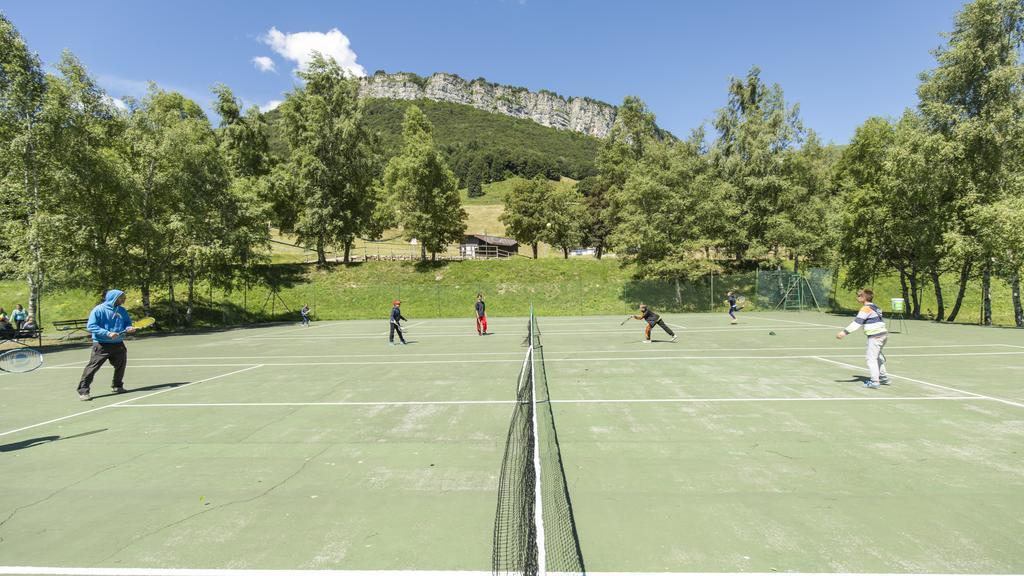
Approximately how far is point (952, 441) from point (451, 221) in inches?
1592

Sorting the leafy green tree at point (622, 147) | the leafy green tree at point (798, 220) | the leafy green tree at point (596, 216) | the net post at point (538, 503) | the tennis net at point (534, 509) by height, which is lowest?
the tennis net at point (534, 509)

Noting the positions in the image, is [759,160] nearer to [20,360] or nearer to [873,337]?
[873,337]

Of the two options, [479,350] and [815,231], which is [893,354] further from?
[815,231]

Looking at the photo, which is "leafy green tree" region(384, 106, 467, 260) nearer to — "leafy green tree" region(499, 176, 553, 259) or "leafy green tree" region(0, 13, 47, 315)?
"leafy green tree" region(499, 176, 553, 259)

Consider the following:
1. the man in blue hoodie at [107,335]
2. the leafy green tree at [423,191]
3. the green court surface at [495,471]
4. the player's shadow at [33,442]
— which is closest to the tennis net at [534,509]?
the green court surface at [495,471]

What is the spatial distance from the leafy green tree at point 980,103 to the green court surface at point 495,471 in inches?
683

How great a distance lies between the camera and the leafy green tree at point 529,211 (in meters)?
58.0

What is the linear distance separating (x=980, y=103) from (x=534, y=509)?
31522 mm

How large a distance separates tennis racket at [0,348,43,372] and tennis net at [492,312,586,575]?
353 inches

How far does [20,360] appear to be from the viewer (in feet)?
28.7

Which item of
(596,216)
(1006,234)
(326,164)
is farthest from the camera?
(596,216)

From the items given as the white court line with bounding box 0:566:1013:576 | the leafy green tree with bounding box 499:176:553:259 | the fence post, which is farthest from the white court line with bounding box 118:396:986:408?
the leafy green tree with bounding box 499:176:553:259

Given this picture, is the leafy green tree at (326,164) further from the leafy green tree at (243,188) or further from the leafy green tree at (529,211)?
the leafy green tree at (529,211)

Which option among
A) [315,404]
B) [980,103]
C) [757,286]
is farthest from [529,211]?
[315,404]
